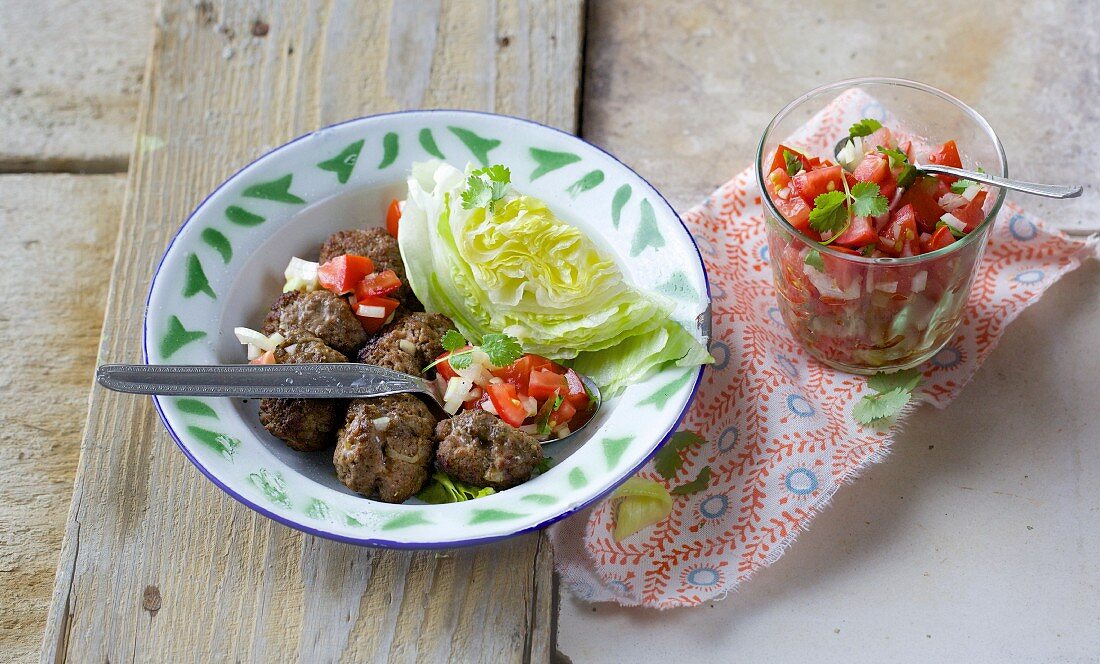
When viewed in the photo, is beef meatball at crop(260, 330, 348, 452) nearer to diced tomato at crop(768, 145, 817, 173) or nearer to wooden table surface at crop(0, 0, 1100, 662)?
wooden table surface at crop(0, 0, 1100, 662)

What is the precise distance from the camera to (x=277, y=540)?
2898 mm

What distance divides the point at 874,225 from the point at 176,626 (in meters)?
2.20

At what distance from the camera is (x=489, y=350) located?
2877mm

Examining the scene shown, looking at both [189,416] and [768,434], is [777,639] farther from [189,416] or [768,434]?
[189,416]

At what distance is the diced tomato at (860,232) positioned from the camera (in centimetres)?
284

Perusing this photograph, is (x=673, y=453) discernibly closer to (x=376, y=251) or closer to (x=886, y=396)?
(x=886, y=396)

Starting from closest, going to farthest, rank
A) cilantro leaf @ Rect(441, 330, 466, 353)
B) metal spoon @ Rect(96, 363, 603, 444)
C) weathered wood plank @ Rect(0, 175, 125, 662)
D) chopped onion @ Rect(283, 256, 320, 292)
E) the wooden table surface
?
metal spoon @ Rect(96, 363, 603, 444)
the wooden table surface
cilantro leaf @ Rect(441, 330, 466, 353)
weathered wood plank @ Rect(0, 175, 125, 662)
chopped onion @ Rect(283, 256, 320, 292)

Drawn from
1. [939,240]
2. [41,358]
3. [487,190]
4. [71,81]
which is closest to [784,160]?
[939,240]

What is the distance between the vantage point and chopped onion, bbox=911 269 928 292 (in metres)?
2.85

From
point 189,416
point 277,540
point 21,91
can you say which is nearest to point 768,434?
point 277,540

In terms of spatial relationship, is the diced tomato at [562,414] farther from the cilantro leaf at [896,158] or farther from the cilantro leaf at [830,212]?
the cilantro leaf at [896,158]

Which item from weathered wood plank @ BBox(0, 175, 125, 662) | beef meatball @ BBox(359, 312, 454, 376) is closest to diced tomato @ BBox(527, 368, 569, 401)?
beef meatball @ BBox(359, 312, 454, 376)

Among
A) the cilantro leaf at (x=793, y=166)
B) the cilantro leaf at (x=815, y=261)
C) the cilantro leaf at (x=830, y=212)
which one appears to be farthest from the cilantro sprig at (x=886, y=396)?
the cilantro leaf at (x=793, y=166)

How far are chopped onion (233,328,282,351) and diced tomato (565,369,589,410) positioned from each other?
33.3 inches
